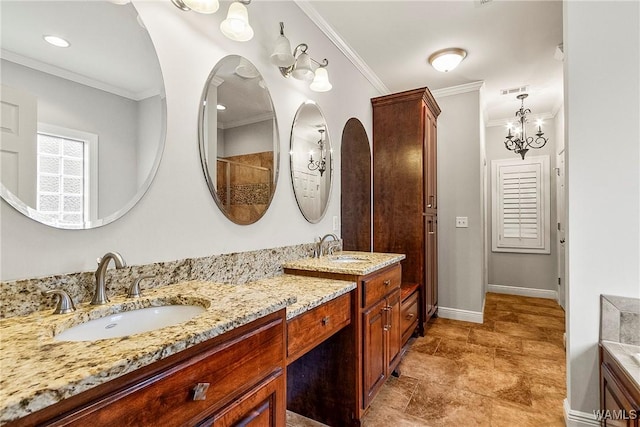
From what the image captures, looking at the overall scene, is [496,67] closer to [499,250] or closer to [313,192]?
[313,192]

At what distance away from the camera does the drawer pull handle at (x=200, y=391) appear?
0.73 m

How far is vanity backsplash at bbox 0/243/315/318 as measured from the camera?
868 millimetres

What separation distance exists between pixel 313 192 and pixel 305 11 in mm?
1278

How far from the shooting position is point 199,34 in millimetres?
1418

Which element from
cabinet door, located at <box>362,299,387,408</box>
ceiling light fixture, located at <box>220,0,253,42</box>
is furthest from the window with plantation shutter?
ceiling light fixture, located at <box>220,0,253,42</box>

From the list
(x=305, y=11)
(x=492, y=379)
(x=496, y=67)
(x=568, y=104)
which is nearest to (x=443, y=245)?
(x=492, y=379)

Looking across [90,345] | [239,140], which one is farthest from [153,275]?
[239,140]

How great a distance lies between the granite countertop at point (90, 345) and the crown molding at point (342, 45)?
203 centimetres

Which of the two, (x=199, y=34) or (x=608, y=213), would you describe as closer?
(x=199, y=34)

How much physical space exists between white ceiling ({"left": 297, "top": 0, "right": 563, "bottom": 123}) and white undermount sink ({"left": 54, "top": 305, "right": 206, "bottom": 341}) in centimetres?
211

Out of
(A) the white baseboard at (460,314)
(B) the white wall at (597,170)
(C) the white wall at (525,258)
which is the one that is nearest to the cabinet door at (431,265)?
(A) the white baseboard at (460,314)

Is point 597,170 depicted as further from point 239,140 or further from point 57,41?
point 57,41

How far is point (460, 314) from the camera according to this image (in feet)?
11.4

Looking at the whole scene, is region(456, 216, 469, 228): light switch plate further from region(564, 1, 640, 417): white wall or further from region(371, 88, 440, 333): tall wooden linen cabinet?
region(564, 1, 640, 417): white wall
